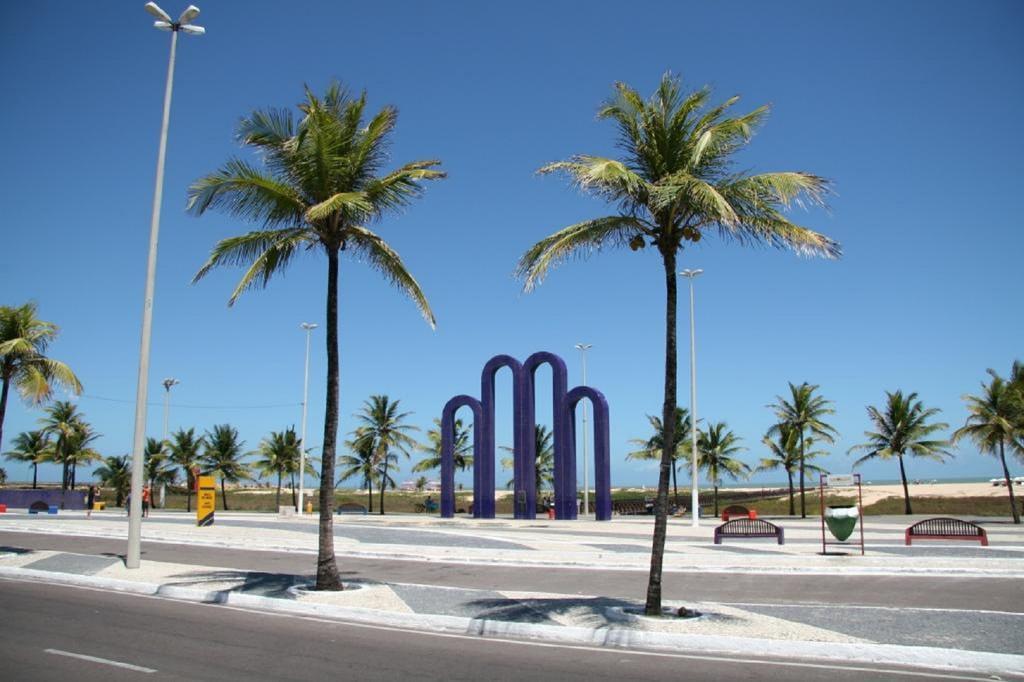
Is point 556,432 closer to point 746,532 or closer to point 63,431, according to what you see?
point 746,532

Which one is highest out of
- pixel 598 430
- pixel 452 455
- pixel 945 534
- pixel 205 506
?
pixel 598 430

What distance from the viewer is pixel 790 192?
35.7 ft

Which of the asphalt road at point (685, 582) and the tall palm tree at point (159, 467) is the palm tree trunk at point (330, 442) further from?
the tall palm tree at point (159, 467)

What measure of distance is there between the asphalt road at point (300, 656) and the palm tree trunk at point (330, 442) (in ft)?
5.70

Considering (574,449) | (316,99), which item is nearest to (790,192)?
(316,99)

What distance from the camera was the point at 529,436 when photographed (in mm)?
36438

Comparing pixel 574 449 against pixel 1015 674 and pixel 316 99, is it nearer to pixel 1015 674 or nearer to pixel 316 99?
pixel 316 99

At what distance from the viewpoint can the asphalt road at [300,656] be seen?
8.16 metres

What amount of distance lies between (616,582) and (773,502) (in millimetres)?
53981

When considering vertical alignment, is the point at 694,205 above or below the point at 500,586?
above

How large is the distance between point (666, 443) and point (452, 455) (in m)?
28.1

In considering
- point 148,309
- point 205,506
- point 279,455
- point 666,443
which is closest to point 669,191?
point 666,443

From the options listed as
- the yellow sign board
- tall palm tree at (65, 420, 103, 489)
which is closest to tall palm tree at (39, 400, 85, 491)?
tall palm tree at (65, 420, 103, 489)

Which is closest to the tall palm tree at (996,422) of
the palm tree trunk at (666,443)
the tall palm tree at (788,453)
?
the tall palm tree at (788,453)
